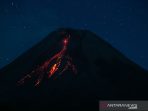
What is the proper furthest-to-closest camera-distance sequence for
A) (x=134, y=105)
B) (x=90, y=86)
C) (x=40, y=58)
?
1. (x=40, y=58)
2. (x=90, y=86)
3. (x=134, y=105)

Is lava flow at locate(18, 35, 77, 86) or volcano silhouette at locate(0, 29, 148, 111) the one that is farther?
lava flow at locate(18, 35, 77, 86)

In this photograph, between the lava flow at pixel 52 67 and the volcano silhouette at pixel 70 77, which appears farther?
the lava flow at pixel 52 67

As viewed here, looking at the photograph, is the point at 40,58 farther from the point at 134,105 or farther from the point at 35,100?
the point at 134,105

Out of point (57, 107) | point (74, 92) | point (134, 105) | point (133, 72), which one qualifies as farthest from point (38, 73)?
point (134, 105)

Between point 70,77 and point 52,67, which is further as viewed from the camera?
point 52,67

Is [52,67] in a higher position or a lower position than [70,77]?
higher
